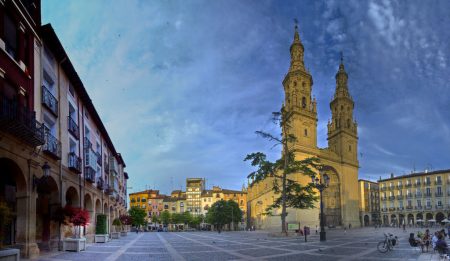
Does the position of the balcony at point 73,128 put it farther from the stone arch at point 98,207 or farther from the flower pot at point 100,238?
the stone arch at point 98,207

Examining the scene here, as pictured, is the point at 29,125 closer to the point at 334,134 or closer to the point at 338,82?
the point at 334,134

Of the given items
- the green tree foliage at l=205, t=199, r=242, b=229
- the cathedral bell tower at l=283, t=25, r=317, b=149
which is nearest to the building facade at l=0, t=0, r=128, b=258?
the cathedral bell tower at l=283, t=25, r=317, b=149

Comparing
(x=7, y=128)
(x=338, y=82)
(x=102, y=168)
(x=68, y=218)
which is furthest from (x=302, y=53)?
(x=7, y=128)

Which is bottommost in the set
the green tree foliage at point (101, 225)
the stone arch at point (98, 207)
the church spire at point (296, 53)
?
the green tree foliage at point (101, 225)

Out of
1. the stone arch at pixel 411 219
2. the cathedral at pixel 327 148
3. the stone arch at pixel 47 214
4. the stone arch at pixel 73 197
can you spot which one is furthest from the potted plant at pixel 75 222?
the stone arch at pixel 411 219

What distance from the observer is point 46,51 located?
2081 centimetres

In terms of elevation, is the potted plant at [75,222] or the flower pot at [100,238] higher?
the potted plant at [75,222]

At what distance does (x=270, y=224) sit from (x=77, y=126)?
62.3 metres

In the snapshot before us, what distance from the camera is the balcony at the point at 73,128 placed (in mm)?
24516

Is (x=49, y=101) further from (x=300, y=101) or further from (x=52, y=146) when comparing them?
(x=300, y=101)

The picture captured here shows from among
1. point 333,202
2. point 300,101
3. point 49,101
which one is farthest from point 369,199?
point 49,101

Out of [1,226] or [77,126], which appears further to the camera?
[77,126]

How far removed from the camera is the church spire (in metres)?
77.1

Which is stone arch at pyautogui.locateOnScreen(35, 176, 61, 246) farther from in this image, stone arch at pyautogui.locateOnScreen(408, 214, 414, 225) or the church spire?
stone arch at pyautogui.locateOnScreen(408, 214, 414, 225)
